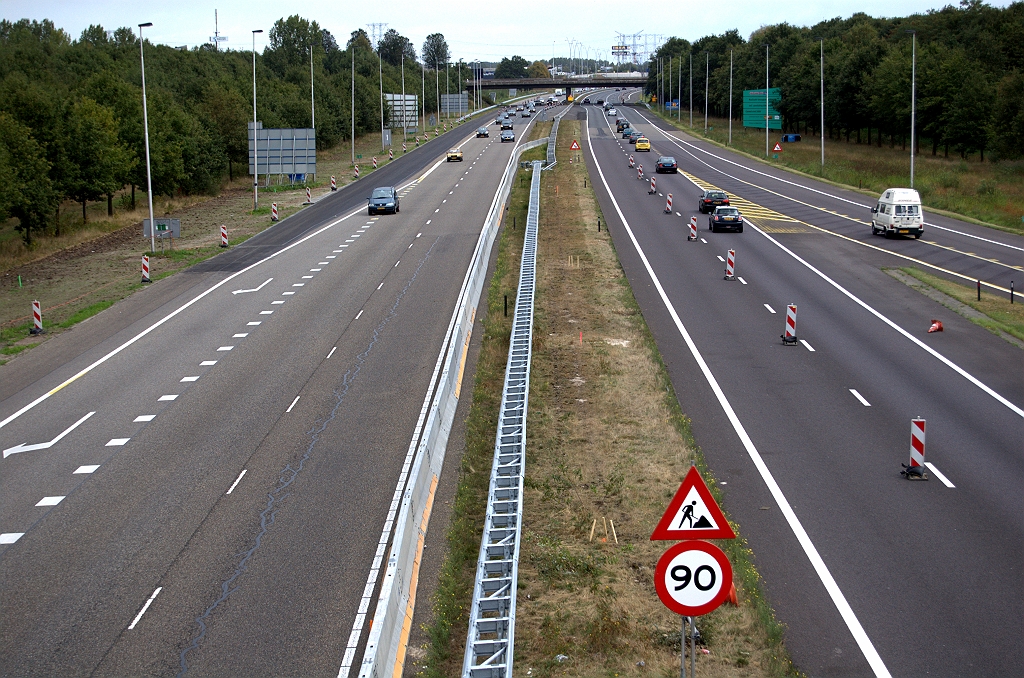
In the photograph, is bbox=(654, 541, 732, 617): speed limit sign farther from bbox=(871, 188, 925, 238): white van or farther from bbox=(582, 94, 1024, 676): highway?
bbox=(871, 188, 925, 238): white van

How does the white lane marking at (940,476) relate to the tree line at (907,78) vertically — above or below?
below

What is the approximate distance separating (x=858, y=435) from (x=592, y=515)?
6.99 meters

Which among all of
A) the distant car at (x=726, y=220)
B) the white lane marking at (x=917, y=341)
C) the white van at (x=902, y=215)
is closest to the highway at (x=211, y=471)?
the white lane marking at (x=917, y=341)

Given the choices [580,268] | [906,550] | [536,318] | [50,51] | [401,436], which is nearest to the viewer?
[906,550]

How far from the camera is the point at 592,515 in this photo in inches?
614

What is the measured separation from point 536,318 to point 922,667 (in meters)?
19.7

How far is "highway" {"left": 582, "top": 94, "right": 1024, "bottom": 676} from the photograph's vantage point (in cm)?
1242

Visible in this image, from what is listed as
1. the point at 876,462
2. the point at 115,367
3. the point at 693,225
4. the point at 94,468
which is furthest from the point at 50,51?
the point at 876,462

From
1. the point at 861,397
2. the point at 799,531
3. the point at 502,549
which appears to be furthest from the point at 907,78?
the point at 502,549

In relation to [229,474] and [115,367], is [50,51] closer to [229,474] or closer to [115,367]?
[115,367]

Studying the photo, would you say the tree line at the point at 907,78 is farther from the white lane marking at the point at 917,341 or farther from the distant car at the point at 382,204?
the white lane marking at the point at 917,341

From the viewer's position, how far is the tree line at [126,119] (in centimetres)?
5122

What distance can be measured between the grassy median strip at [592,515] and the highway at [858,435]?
2.25ft

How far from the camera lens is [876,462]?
18.1 metres
